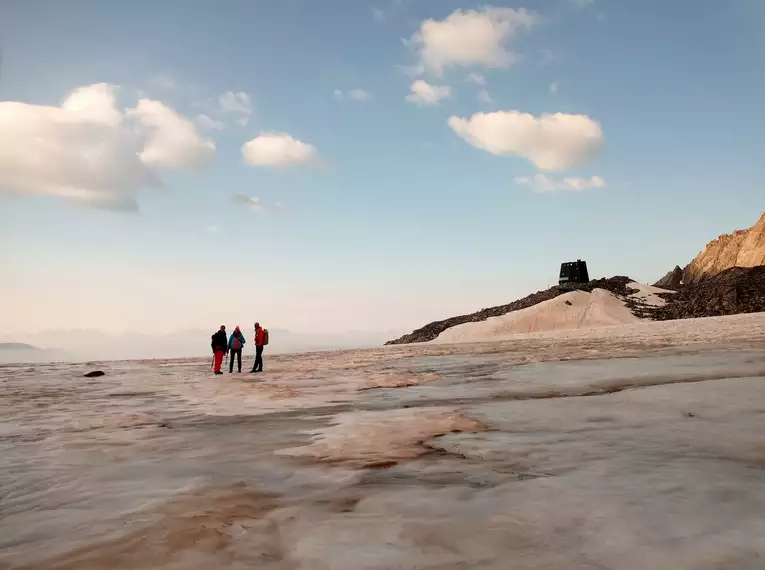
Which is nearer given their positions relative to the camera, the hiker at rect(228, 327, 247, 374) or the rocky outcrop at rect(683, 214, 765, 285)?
the hiker at rect(228, 327, 247, 374)

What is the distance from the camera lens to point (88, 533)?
267 centimetres

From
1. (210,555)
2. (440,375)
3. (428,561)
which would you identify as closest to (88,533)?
(210,555)

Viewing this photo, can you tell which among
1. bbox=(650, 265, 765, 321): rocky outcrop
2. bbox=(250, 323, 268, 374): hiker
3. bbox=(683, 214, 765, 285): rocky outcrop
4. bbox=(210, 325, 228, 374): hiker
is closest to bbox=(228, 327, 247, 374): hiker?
bbox=(210, 325, 228, 374): hiker

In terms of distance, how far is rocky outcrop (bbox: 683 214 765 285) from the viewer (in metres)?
67.5

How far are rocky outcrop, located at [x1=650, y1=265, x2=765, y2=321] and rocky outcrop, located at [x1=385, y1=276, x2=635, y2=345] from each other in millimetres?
4768

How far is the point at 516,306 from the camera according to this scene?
4394cm

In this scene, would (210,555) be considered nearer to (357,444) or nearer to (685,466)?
(357,444)

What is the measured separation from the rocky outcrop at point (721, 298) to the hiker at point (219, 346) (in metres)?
30.1

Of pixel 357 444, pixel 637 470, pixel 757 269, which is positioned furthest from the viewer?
pixel 757 269

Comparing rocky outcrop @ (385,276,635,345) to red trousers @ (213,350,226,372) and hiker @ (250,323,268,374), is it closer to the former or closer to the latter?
hiker @ (250,323,268,374)

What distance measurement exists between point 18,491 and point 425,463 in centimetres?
277

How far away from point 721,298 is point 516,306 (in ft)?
47.3

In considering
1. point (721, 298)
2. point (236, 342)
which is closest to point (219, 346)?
point (236, 342)

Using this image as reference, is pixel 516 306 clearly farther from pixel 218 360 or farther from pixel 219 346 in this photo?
pixel 218 360
